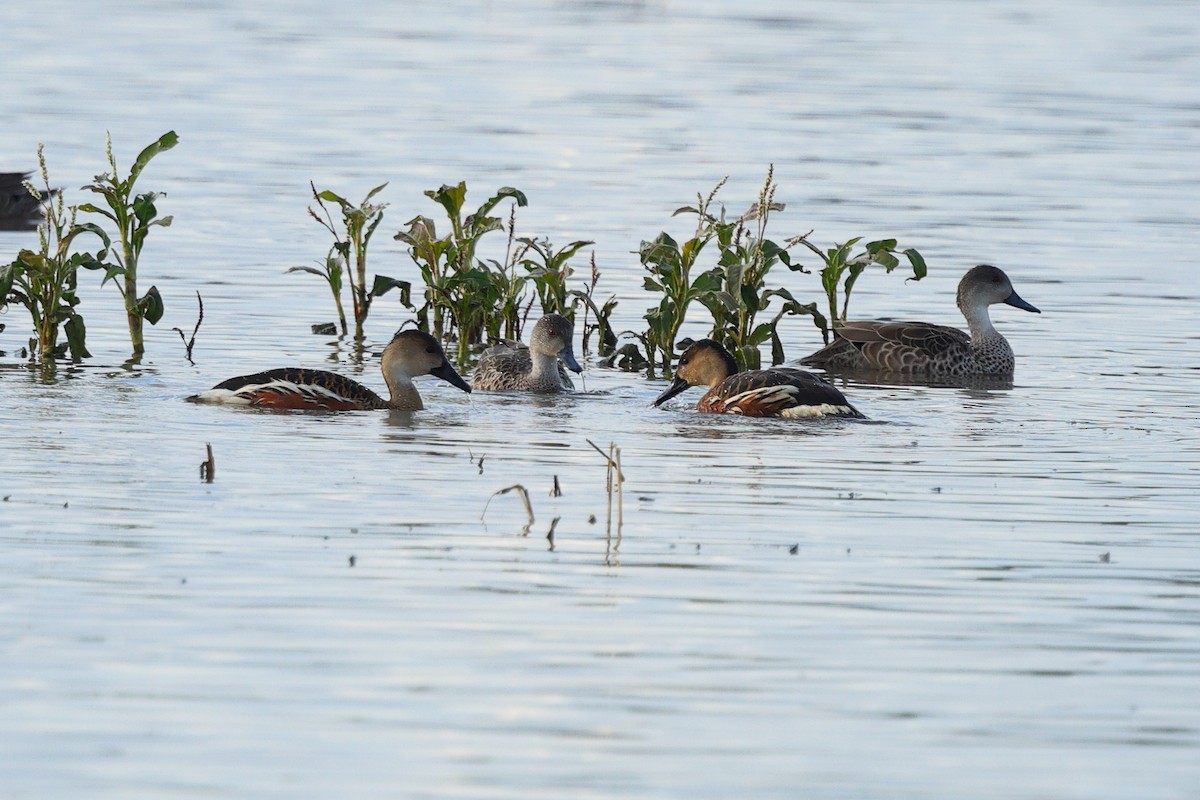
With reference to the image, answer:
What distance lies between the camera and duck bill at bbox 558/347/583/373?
602 inches

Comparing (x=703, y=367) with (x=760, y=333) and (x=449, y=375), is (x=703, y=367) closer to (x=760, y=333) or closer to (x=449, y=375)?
(x=760, y=333)

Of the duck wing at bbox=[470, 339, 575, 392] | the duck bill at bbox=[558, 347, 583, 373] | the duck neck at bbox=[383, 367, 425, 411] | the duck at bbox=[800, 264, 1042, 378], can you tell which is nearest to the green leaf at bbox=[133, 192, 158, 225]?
the duck neck at bbox=[383, 367, 425, 411]

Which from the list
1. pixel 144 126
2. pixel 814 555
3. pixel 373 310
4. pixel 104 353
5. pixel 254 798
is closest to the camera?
pixel 254 798

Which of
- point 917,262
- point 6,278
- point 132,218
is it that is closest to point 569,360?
point 917,262

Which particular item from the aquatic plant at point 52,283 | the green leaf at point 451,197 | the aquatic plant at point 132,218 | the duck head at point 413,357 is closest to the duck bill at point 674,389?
the duck head at point 413,357

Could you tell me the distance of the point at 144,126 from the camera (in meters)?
30.2

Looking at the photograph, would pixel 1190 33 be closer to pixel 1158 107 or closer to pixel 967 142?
pixel 1158 107

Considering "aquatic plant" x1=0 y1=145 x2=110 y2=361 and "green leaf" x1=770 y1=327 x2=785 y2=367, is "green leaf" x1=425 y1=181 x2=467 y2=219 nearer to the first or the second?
"aquatic plant" x1=0 y1=145 x2=110 y2=361

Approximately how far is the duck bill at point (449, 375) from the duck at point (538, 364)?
49 centimetres

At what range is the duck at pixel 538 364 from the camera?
15344 millimetres

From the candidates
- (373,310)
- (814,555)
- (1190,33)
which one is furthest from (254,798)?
(1190,33)

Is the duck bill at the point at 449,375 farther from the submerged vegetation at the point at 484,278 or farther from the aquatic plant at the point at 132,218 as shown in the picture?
the aquatic plant at the point at 132,218

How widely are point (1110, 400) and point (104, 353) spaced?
23.6ft

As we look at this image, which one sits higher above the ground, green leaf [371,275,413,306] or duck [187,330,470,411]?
green leaf [371,275,413,306]
